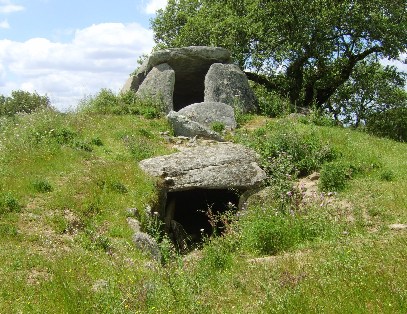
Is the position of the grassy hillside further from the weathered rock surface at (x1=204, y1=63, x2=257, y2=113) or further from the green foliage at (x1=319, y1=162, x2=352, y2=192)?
the weathered rock surface at (x1=204, y1=63, x2=257, y2=113)

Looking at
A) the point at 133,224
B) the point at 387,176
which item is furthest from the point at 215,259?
the point at 387,176

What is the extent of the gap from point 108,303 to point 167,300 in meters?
0.80

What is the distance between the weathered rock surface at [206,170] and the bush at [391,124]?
19432 mm

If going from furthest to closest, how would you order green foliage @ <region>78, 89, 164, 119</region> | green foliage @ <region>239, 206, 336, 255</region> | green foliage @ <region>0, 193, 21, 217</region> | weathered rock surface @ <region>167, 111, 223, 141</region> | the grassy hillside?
green foliage @ <region>78, 89, 164, 119</region> → weathered rock surface @ <region>167, 111, 223, 141</region> → green foliage @ <region>0, 193, 21, 217</region> → green foliage @ <region>239, 206, 336, 255</region> → the grassy hillside

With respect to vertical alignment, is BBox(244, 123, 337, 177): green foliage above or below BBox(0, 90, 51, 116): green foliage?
above

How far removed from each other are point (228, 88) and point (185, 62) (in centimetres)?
287

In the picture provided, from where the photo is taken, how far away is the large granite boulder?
997 inches

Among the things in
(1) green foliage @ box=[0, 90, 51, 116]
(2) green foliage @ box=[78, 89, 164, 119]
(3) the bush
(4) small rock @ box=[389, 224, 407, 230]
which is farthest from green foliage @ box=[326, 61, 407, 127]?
(1) green foliage @ box=[0, 90, 51, 116]

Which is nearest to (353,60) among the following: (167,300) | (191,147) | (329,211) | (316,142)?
(316,142)

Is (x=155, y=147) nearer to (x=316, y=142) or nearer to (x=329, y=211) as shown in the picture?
(x=316, y=142)

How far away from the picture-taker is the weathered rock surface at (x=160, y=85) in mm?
23688

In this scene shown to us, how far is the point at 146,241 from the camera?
11.9 metres

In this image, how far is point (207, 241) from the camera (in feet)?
39.5

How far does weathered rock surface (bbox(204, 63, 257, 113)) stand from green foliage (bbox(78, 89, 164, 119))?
8.52 feet
